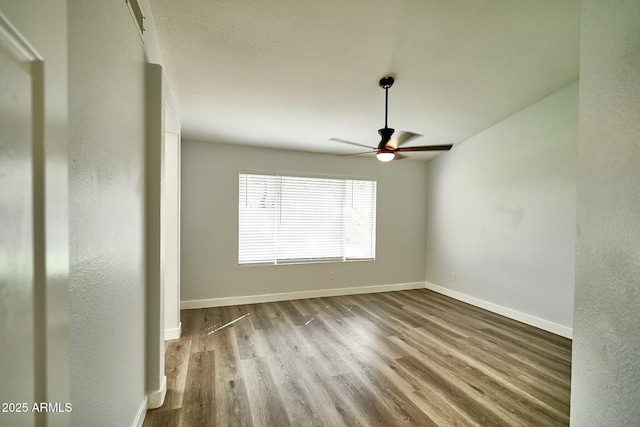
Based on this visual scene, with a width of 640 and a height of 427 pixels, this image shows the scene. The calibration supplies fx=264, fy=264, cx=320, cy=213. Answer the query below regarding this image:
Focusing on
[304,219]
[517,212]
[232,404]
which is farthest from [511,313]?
[232,404]

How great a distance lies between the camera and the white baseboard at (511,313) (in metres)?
3.02

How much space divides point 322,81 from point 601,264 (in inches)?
93.9

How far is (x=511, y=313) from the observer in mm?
3539

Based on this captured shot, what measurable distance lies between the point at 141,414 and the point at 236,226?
8.26 ft

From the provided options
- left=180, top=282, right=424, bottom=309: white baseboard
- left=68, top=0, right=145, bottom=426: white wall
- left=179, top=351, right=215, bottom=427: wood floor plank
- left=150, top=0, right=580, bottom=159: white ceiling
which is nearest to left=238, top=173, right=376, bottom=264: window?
left=180, top=282, right=424, bottom=309: white baseboard

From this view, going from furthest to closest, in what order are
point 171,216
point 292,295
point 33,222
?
point 292,295 → point 171,216 → point 33,222

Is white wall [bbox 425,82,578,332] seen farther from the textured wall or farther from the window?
the textured wall

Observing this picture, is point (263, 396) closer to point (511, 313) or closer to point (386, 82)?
point (386, 82)

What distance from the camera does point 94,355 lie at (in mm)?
1044

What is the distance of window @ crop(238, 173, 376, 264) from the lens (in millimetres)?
4059

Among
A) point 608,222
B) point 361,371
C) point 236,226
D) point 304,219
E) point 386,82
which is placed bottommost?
point 361,371

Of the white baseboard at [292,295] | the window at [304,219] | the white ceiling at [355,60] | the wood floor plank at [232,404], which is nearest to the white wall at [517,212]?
the white ceiling at [355,60]

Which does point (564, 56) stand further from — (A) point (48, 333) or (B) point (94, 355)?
(B) point (94, 355)

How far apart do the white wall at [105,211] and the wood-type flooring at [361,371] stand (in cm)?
70
